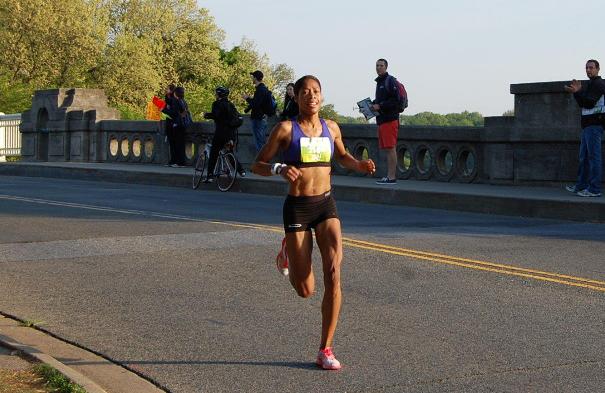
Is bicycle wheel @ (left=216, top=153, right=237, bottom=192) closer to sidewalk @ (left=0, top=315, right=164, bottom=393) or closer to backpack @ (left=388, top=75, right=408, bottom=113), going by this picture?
backpack @ (left=388, top=75, right=408, bottom=113)

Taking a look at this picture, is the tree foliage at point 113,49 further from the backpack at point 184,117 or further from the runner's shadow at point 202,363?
the runner's shadow at point 202,363

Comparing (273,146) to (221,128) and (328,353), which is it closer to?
(328,353)

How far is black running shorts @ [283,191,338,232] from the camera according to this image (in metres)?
7.34

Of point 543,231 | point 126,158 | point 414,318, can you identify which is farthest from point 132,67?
point 414,318

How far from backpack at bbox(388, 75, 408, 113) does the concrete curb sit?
551 inches

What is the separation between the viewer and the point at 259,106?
24.4 m

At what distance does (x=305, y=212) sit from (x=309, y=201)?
0.25ft

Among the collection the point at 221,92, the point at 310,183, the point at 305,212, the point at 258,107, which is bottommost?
the point at 305,212

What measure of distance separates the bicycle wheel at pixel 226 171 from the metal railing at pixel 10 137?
663 inches

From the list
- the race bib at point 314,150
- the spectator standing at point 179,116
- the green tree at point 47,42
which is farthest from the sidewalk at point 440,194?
the green tree at point 47,42

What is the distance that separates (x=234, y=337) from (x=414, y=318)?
144cm

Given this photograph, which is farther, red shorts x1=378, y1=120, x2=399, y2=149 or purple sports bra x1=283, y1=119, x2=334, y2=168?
red shorts x1=378, y1=120, x2=399, y2=149

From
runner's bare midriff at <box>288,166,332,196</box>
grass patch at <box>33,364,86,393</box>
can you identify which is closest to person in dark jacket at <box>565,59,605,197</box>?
runner's bare midriff at <box>288,166,332,196</box>

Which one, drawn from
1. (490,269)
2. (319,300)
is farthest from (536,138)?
(319,300)
